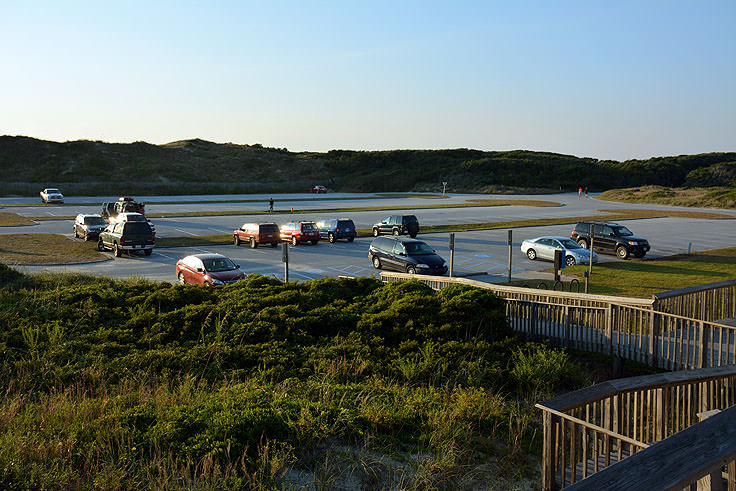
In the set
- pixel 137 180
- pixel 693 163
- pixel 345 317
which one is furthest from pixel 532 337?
pixel 693 163

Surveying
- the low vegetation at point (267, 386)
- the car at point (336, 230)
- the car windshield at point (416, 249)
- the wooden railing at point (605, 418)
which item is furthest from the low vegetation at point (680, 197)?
the wooden railing at point (605, 418)

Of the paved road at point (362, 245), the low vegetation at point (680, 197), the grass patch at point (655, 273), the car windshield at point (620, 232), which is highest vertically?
the low vegetation at point (680, 197)

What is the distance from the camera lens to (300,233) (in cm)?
3381

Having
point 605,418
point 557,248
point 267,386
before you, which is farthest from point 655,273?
point 605,418

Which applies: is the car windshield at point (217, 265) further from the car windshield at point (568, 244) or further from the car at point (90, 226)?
the car at point (90, 226)

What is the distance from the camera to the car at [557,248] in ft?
90.4

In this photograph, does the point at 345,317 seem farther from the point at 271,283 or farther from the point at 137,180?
the point at 137,180

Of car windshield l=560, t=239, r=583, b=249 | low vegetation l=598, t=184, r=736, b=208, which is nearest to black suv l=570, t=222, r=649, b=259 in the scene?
car windshield l=560, t=239, r=583, b=249

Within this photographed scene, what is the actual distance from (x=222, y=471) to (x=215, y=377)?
11.6ft

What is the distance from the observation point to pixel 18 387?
8.26 m

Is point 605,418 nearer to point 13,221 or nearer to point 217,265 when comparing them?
point 217,265

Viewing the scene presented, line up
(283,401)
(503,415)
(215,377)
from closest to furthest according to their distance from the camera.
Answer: (283,401)
(503,415)
(215,377)

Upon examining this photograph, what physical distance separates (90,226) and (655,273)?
29.1 metres

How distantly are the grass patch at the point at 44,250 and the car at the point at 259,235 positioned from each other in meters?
7.22
